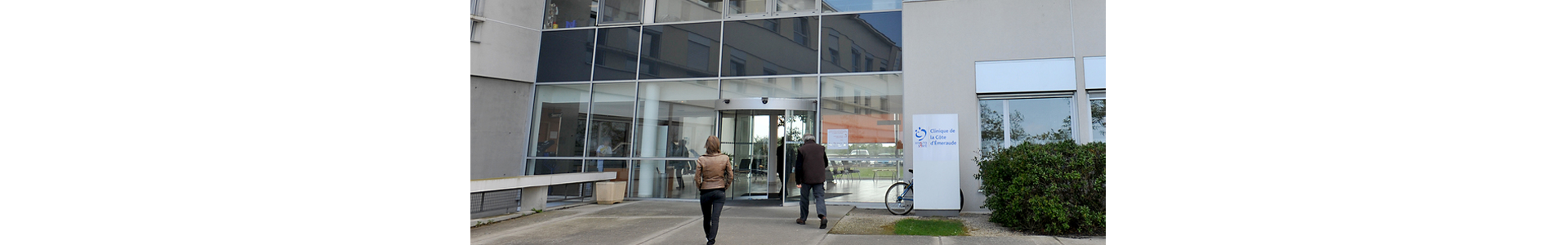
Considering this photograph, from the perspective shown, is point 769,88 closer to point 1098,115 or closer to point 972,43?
point 972,43

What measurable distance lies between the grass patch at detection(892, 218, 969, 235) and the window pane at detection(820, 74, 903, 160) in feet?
6.91

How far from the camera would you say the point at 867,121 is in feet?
29.1

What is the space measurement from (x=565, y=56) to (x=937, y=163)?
6.72m

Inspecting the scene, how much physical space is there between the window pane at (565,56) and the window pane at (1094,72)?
24.9 feet

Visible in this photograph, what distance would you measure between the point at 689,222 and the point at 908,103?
10.6ft

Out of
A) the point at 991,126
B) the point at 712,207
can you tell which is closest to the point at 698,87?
the point at 991,126

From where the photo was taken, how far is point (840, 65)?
29.7 ft

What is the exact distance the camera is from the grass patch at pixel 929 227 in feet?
18.7

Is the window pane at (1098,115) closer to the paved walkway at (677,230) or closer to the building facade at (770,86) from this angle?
the building facade at (770,86)

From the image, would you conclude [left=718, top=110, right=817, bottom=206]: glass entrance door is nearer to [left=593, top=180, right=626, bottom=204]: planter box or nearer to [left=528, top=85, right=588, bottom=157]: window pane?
[left=593, top=180, right=626, bottom=204]: planter box
